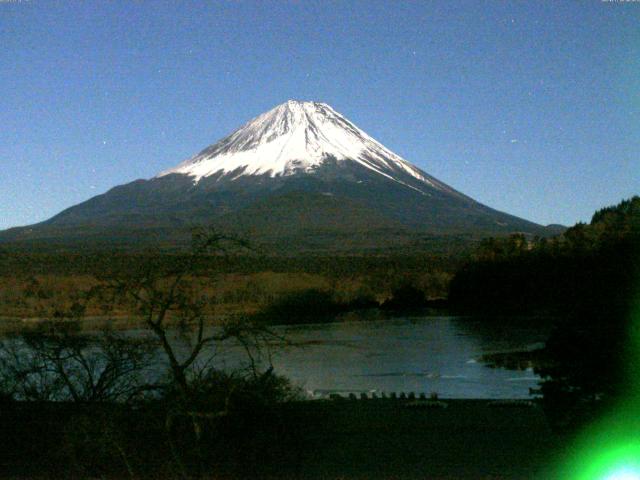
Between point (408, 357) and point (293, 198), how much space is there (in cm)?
7079

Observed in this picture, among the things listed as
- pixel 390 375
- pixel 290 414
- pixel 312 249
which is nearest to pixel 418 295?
pixel 390 375

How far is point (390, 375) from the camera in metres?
16.6

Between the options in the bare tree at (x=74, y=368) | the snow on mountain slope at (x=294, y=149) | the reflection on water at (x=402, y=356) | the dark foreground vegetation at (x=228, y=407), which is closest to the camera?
the dark foreground vegetation at (x=228, y=407)

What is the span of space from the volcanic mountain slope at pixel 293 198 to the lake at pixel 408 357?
36397mm

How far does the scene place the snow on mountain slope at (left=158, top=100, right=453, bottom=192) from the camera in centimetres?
11350

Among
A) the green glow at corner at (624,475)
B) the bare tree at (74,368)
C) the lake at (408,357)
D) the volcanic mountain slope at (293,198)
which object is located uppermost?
the volcanic mountain slope at (293,198)

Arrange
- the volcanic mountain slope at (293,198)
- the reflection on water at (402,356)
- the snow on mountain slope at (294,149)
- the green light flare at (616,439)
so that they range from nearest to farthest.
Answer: the green light flare at (616,439), the reflection on water at (402,356), the volcanic mountain slope at (293,198), the snow on mountain slope at (294,149)

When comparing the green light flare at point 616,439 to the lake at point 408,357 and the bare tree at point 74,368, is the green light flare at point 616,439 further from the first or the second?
the lake at point 408,357

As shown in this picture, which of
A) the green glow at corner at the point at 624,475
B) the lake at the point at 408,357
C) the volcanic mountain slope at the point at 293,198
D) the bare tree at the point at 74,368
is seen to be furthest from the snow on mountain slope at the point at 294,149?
the green glow at corner at the point at 624,475

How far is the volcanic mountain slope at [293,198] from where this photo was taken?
249 ft

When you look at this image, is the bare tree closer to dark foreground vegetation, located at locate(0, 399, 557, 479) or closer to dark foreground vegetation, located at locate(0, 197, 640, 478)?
dark foreground vegetation, located at locate(0, 197, 640, 478)

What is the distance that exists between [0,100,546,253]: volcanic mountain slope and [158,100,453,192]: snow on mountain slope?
6.1 inches

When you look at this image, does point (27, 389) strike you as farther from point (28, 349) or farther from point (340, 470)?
point (340, 470)

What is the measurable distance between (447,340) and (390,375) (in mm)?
6562
